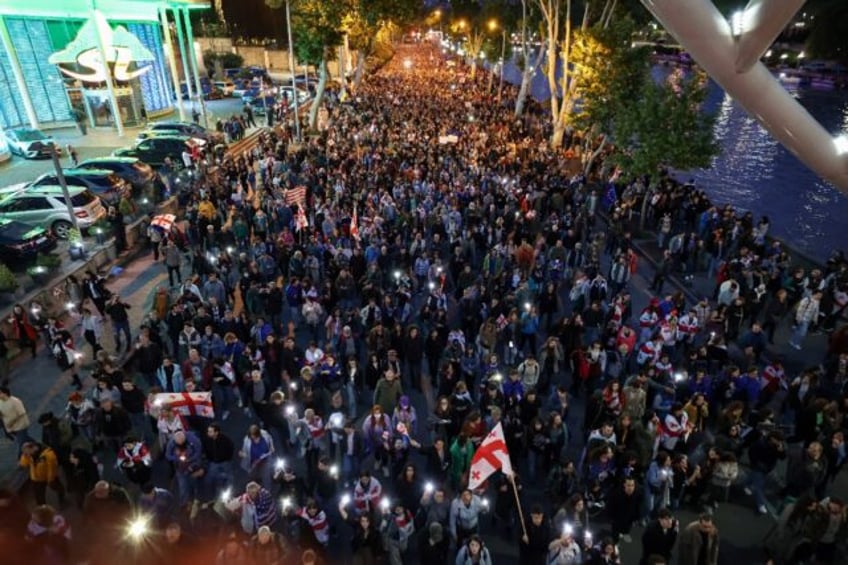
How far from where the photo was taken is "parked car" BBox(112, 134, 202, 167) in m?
25.2

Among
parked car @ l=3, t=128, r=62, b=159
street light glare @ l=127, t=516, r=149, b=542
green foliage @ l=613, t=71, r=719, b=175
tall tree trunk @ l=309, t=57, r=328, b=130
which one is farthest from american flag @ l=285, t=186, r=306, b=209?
tall tree trunk @ l=309, t=57, r=328, b=130

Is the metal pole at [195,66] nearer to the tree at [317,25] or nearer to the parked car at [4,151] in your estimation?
the tree at [317,25]

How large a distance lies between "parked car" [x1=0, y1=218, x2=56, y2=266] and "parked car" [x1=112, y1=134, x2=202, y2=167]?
9889mm

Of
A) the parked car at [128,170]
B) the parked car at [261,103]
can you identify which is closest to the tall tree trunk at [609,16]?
the parked car at [128,170]

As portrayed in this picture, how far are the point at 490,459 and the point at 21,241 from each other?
14.6 meters

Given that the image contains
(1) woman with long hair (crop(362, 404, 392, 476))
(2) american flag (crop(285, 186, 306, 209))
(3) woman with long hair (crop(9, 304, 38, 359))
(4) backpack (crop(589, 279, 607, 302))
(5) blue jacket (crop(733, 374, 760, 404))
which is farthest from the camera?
(2) american flag (crop(285, 186, 306, 209))

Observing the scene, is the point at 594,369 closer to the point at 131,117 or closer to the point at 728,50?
the point at 728,50

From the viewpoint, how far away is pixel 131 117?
1464 inches

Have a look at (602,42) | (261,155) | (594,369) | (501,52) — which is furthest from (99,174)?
(501,52)

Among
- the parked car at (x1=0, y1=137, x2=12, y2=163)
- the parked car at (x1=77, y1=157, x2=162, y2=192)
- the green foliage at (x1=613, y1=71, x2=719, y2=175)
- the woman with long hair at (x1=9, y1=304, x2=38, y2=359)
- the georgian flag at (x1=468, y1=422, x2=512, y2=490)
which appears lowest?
the parked car at (x1=0, y1=137, x2=12, y2=163)

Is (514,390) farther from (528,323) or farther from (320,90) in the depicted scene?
(320,90)

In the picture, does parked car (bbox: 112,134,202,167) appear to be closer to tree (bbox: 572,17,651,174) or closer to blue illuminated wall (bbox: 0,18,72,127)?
blue illuminated wall (bbox: 0,18,72,127)

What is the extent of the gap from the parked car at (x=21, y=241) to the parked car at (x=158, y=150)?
389 inches

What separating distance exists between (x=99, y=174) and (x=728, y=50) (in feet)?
71.6
